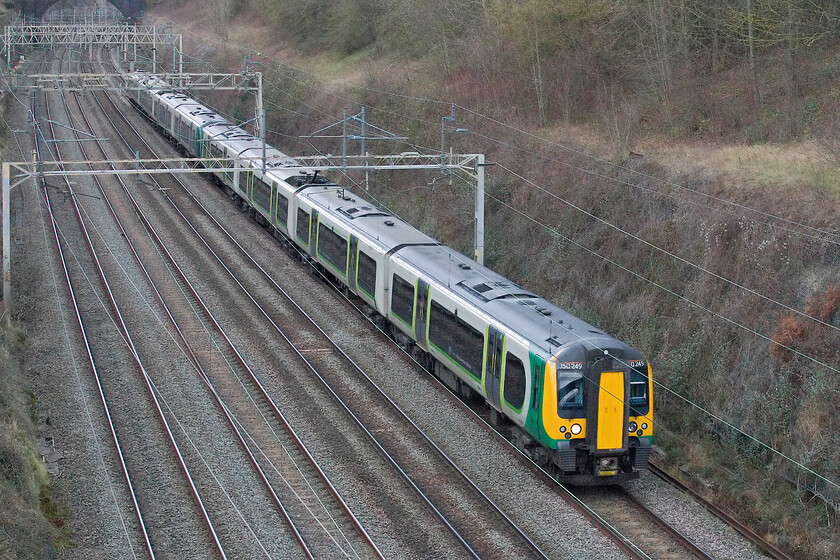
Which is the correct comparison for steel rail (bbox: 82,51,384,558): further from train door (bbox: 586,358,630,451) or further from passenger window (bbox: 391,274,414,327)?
train door (bbox: 586,358,630,451)

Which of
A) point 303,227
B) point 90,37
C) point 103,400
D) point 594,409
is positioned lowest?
point 103,400

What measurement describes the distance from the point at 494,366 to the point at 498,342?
458 mm

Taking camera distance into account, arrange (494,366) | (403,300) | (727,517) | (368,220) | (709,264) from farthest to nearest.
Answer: (368,220) → (403,300) → (709,264) → (494,366) → (727,517)

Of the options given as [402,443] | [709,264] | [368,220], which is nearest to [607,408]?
[402,443]

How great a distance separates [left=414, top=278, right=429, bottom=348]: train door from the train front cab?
4996 mm

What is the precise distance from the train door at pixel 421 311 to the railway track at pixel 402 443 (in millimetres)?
1406

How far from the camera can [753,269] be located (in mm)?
19203

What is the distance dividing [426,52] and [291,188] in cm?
1860

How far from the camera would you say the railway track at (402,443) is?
1397 centimetres

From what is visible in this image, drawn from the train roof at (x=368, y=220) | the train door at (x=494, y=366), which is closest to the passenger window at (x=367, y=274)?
the train roof at (x=368, y=220)

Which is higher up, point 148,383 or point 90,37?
point 90,37

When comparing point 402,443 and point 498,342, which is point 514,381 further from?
point 402,443

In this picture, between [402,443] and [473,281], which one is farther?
[473,281]

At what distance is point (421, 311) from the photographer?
19.5 m
